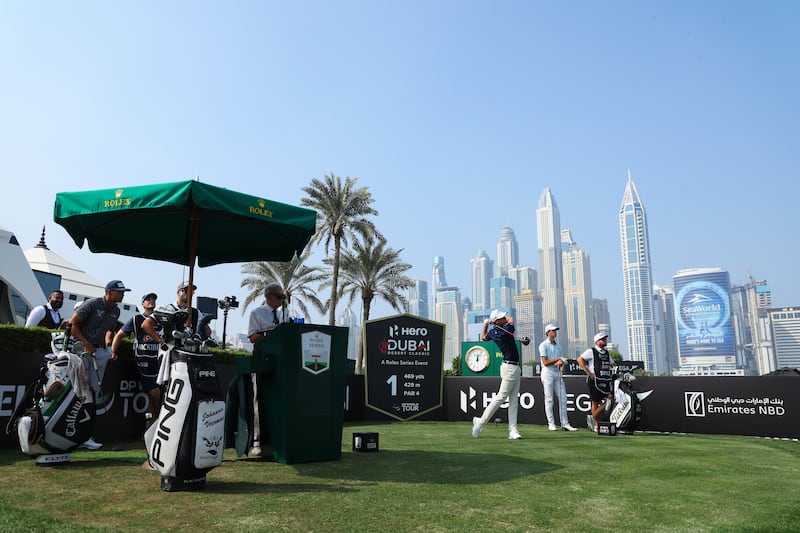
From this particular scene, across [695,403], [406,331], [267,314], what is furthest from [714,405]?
[267,314]

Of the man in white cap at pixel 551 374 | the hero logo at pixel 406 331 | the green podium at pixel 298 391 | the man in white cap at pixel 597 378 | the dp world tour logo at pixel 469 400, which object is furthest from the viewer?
the hero logo at pixel 406 331

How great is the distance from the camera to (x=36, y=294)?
130 feet

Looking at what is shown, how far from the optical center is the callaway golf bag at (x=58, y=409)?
561 cm

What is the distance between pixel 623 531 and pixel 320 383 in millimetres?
3786

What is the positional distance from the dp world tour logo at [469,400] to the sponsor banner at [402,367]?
61 centimetres

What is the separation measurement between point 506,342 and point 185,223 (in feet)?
17.5

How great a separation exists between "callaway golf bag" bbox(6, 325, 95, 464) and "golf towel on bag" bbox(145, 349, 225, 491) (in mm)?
1591

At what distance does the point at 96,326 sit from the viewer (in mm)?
6680

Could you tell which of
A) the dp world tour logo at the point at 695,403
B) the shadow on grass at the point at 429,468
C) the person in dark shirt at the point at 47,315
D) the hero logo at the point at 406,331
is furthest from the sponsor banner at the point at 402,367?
the shadow on grass at the point at 429,468

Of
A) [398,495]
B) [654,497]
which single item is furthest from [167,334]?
[654,497]

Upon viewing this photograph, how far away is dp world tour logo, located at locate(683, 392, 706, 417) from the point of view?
1148cm

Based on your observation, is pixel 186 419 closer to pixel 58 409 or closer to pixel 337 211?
pixel 58 409

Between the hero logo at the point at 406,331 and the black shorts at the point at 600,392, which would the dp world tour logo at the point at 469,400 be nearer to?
the hero logo at the point at 406,331

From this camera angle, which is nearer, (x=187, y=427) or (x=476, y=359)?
(x=187, y=427)
